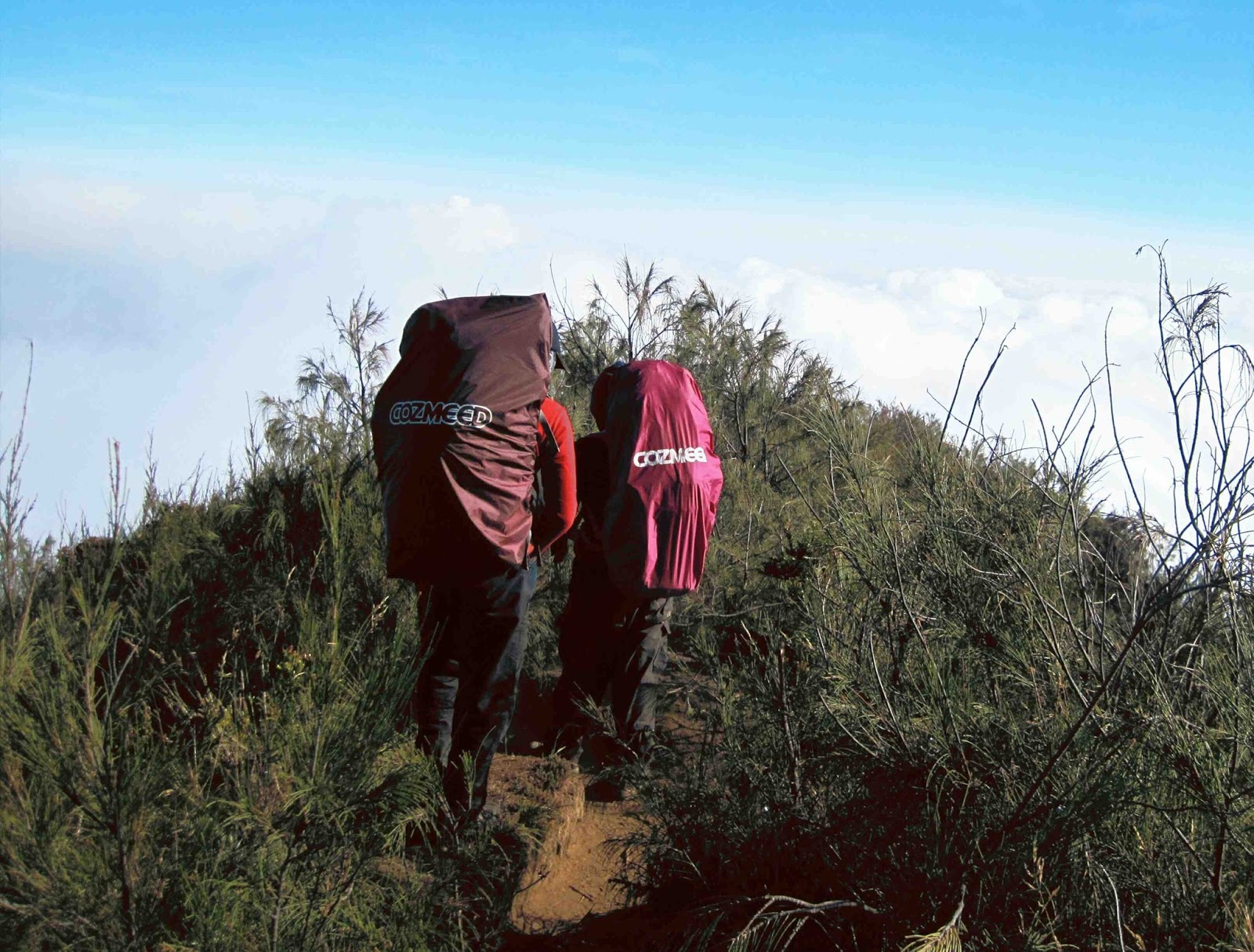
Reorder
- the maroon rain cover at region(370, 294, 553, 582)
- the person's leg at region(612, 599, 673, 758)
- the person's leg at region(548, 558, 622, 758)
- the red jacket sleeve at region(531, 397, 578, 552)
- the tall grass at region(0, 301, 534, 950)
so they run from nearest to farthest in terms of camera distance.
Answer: the tall grass at region(0, 301, 534, 950), the maroon rain cover at region(370, 294, 553, 582), the red jacket sleeve at region(531, 397, 578, 552), the person's leg at region(612, 599, 673, 758), the person's leg at region(548, 558, 622, 758)

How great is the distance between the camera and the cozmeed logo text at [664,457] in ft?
12.8

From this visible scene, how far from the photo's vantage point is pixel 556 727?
4.58 meters

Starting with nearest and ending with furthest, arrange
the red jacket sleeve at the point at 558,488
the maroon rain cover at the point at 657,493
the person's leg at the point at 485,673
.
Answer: the person's leg at the point at 485,673, the red jacket sleeve at the point at 558,488, the maroon rain cover at the point at 657,493

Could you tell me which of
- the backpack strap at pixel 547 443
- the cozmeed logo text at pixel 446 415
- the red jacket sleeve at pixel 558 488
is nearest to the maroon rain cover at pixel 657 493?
the red jacket sleeve at pixel 558 488

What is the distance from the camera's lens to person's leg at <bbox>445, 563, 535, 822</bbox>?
11.3ft

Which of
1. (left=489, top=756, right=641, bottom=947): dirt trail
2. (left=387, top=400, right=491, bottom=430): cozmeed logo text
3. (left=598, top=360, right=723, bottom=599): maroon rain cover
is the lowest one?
(left=489, top=756, right=641, bottom=947): dirt trail

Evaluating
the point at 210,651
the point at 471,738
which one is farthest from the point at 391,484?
the point at 210,651

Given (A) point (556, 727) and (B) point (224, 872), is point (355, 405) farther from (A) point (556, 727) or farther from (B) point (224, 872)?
(B) point (224, 872)

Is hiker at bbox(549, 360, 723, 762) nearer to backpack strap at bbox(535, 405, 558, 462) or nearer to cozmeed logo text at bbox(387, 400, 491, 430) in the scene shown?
backpack strap at bbox(535, 405, 558, 462)

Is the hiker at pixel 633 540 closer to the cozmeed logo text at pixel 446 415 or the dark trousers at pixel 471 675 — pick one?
the dark trousers at pixel 471 675

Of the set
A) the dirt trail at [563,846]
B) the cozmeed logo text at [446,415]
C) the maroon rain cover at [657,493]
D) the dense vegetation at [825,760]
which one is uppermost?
the cozmeed logo text at [446,415]

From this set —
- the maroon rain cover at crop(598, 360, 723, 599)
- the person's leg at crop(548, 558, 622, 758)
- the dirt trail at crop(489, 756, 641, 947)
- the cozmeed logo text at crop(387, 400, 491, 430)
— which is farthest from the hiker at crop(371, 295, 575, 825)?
the person's leg at crop(548, 558, 622, 758)

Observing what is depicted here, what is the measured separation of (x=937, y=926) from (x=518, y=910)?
156 cm

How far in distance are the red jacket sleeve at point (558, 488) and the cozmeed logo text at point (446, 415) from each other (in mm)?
398
